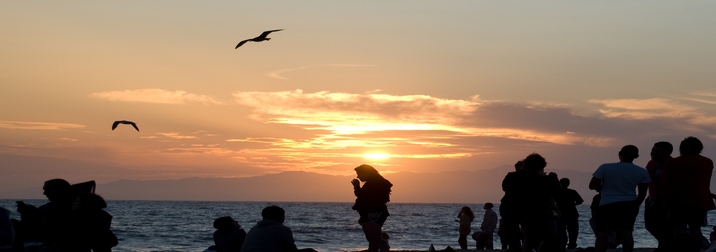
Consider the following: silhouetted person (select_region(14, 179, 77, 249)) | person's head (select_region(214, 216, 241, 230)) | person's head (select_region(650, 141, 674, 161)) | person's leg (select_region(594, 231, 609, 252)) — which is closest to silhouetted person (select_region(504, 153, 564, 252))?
person's leg (select_region(594, 231, 609, 252))

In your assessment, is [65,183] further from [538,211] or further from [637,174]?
[637,174]

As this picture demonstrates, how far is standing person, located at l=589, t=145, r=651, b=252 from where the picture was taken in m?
11.2

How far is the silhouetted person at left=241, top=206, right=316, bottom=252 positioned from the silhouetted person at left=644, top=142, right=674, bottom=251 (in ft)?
15.3

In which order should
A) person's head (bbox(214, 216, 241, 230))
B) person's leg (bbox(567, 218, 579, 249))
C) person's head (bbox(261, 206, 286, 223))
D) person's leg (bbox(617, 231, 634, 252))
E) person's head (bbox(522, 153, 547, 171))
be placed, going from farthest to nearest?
person's leg (bbox(567, 218, 579, 249)) → person's head (bbox(214, 216, 241, 230)) → person's leg (bbox(617, 231, 634, 252)) → person's head (bbox(522, 153, 547, 171)) → person's head (bbox(261, 206, 286, 223))

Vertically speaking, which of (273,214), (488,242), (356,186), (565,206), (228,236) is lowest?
(488,242)

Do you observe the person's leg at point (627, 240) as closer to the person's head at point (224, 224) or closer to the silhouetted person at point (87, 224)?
the person's head at point (224, 224)

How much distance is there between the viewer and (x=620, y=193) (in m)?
11.2

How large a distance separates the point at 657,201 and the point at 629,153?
70 cm

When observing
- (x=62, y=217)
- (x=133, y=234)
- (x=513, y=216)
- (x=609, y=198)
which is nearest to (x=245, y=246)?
(x=62, y=217)

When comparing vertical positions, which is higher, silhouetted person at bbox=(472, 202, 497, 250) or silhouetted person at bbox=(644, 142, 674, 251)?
silhouetted person at bbox=(644, 142, 674, 251)

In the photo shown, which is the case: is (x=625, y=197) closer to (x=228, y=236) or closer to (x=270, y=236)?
(x=270, y=236)

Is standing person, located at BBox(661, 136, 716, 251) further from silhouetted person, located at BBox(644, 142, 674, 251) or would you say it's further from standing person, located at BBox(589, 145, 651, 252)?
standing person, located at BBox(589, 145, 651, 252)

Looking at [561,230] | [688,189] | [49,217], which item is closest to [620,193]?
[688,189]

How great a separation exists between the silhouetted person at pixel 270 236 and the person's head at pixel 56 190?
7.10 ft
